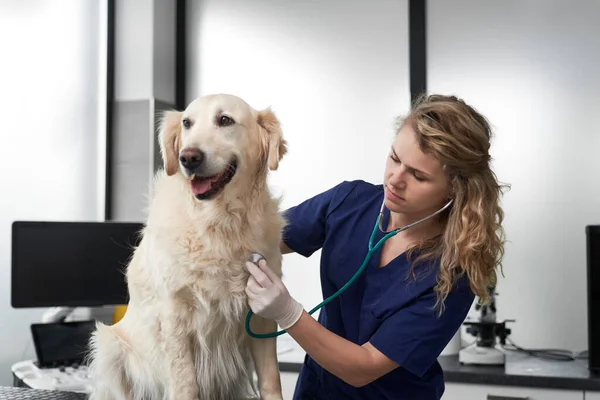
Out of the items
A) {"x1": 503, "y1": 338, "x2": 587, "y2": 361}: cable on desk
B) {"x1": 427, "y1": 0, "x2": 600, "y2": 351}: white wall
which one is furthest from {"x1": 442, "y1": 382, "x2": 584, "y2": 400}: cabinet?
{"x1": 427, "y1": 0, "x2": 600, "y2": 351}: white wall

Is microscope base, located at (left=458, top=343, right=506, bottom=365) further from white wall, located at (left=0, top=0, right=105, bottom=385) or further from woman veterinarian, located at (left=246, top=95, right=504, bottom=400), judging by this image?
white wall, located at (left=0, top=0, right=105, bottom=385)

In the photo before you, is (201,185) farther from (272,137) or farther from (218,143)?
(272,137)

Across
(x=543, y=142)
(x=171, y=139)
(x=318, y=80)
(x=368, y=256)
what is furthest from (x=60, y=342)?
(x=543, y=142)

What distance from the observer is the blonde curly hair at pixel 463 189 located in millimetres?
1579

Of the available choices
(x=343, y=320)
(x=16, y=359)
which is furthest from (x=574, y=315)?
(x=16, y=359)

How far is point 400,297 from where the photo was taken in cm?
168

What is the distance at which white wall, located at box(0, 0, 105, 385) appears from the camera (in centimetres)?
303


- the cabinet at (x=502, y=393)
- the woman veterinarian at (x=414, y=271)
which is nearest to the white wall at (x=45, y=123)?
the woman veterinarian at (x=414, y=271)

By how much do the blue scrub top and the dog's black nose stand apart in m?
0.53

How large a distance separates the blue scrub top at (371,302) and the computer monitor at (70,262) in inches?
48.7

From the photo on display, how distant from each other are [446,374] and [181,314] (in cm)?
154

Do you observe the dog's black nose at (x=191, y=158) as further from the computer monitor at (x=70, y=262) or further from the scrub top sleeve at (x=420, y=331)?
the computer monitor at (x=70, y=262)

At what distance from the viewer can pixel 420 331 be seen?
1609 millimetres

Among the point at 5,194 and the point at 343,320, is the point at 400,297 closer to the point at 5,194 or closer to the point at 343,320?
the point at 343,320
